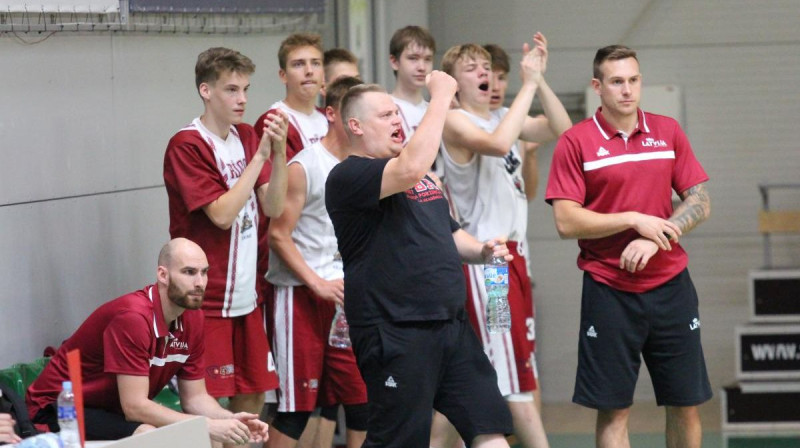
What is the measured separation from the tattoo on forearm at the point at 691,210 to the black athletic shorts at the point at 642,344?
0.74ft

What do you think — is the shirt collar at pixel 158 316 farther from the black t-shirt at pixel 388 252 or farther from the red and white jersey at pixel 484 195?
the red and white jersey at pixel 484 195

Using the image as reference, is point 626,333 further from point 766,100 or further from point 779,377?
point 766,100

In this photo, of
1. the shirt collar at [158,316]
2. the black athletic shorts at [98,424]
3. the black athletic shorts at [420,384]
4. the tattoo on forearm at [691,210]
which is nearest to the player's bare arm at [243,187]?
the shirt collar at [158,316]

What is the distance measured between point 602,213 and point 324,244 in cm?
125

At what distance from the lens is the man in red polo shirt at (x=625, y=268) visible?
5227mm

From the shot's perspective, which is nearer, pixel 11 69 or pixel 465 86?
pixel 11 69

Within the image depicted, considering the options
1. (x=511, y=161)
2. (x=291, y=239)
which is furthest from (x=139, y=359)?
(x=511, y=161)

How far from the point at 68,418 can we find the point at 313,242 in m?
2.01

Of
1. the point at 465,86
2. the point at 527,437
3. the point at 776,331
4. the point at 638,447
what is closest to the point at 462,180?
the point at 465,86

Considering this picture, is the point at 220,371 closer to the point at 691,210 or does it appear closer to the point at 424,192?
the point at 424,192

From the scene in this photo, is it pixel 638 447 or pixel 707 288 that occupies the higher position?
pixel 707 288

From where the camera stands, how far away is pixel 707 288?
8.82 meters

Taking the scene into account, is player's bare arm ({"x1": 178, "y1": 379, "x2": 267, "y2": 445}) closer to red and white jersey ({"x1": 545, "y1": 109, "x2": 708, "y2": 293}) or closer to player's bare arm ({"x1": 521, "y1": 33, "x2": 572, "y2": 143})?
red and white jersey ({"x1": 545, "y1": 109, "x2": 708, "y2": 293})

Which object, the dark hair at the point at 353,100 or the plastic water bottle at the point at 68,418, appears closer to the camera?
the plastic water bottle at the point at 68,418
